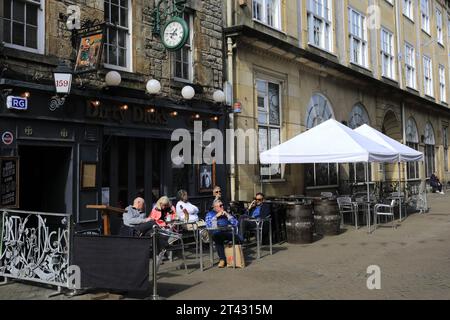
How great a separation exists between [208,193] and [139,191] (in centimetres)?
230

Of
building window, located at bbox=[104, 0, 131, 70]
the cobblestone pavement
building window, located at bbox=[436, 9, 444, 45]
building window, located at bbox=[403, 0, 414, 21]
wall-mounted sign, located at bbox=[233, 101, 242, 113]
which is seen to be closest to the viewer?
the cobblestone pavement

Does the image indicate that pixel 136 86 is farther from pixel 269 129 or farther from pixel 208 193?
pixel 269 129

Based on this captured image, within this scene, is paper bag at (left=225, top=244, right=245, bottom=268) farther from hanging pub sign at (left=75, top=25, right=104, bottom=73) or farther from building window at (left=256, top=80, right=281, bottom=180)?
building window at (left=256, top=80, right=281, bottom=180)

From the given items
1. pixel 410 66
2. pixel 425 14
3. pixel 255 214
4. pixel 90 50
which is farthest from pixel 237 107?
pixel 425 14

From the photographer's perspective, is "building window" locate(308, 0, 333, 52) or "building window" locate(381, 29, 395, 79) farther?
"building window" locate(381, 29, 395, 79)

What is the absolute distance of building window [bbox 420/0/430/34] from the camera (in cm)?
3225

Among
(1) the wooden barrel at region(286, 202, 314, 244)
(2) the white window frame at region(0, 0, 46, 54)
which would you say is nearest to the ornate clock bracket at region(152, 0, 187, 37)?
(2) the white window frame at region(0, 0, 46, 54)

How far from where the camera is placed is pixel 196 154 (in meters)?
12.6

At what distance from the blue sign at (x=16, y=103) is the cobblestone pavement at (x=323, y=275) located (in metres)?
2.96

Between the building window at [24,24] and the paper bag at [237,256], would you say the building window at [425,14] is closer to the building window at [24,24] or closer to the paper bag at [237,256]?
the paper bag at [237,256]

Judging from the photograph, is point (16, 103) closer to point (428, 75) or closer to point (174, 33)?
point (174, 33)

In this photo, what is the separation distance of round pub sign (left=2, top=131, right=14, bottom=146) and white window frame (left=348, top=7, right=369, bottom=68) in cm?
1615

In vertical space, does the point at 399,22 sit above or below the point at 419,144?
above

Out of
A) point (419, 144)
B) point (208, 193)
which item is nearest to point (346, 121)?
point (208, 193)
